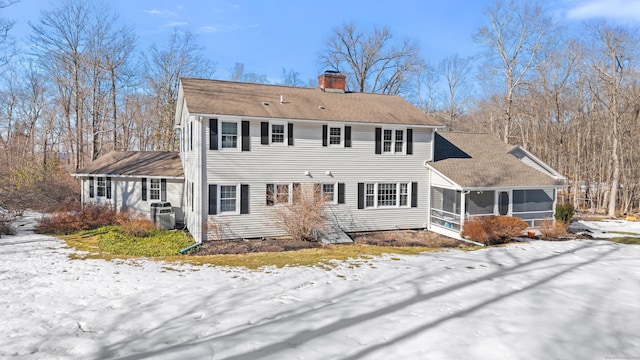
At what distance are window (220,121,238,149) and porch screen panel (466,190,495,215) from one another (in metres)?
10.9

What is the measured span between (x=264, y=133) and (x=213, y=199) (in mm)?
3359

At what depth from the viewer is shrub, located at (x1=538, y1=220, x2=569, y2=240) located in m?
16.0

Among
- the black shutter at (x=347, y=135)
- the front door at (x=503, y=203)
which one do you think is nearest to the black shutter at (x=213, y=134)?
the black shutter at (x=347, y=135)

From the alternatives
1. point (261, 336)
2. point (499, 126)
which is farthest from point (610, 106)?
point (261, 336)

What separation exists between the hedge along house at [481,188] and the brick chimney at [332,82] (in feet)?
20.1

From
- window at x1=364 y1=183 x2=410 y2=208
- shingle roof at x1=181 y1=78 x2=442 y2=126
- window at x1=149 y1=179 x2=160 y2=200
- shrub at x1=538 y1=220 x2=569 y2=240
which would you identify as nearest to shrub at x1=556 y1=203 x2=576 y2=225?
shrub at x1=538 y1=220 x2=569 y2=240

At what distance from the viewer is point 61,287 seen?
28.5 ft

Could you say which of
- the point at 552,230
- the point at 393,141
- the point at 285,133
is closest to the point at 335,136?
the point at 285,133

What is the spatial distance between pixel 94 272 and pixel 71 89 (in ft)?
84.7

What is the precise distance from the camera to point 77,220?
655 inches

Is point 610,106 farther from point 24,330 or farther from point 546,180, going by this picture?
point 24,330

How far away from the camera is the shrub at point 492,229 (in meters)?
15.0

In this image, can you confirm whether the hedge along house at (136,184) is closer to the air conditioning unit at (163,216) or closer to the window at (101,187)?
the window at (101,187)

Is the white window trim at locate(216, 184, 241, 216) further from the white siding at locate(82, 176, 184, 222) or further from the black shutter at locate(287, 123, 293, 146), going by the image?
the white siding at locate(82, 176, 184, 222)
